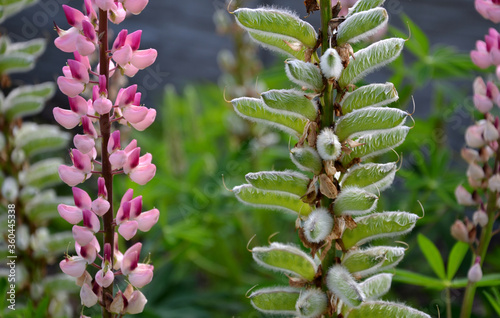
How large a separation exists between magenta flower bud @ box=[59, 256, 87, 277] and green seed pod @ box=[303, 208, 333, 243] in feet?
0.83

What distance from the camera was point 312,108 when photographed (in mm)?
571

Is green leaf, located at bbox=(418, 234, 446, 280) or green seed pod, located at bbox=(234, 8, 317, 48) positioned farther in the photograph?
green leaf, located at bbox=(418, 234, 446, 280)

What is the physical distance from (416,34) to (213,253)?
0.88 metres

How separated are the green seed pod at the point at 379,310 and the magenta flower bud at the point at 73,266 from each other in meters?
0.31

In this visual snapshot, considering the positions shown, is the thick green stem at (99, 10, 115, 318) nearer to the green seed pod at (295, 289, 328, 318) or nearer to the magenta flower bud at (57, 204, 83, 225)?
the magenta flower bud at (57, 204, 83, 225)

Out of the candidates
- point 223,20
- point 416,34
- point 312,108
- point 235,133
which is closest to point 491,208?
point 312,108

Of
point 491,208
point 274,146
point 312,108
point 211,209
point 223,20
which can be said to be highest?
point 312,108

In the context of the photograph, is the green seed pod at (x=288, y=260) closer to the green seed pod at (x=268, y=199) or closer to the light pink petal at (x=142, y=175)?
the green seed pod at (x=268, y=199)

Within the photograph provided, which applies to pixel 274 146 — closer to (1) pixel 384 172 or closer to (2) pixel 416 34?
(2) pixel 416 34

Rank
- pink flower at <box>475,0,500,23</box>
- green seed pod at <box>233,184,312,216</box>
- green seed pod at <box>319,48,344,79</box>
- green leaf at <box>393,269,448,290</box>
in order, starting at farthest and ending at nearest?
green leaf at <box>393,269,448,290</box>
pink flower at <box>475,0,500,23</box>
green seed pod at <box>233,184,312,216</box>
green seed pod at <box>319,48,344,79</box>

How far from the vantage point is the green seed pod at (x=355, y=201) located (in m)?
0.55

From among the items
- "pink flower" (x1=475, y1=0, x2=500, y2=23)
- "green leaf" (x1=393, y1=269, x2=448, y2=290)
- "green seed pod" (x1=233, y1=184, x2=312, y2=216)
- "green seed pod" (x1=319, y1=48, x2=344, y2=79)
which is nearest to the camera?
"green seed pod" (x1=319, y1=48, x2=344, y2=79)

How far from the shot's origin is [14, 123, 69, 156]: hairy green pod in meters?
0.99

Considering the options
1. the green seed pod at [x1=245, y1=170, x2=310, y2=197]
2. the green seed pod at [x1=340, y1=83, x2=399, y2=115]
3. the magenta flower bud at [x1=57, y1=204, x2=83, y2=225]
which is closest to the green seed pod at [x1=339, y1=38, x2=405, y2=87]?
the green seed pod at [x1=340, y1=83, x2=399, y2=115]
